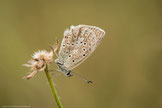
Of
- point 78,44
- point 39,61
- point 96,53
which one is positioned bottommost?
point 39,61

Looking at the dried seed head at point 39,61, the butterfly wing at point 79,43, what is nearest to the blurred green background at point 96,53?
the butterfly wing at point 79,43

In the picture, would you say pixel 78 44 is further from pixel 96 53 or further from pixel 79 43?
pixel 96 53

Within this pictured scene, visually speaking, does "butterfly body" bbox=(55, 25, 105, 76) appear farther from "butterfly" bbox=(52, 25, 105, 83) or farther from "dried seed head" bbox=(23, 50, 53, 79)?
"dried seed head" bbox=(23, 50, 53, 79)

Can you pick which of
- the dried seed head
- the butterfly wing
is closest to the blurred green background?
the butterfly wing

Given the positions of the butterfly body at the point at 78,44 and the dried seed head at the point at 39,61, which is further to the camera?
the butterfly body at the point at 78,44

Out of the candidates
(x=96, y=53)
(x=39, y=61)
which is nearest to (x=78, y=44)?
(x=39, y=61)

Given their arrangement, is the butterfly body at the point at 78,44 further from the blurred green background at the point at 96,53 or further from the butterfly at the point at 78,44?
the blurred green background at the point at 96,53
